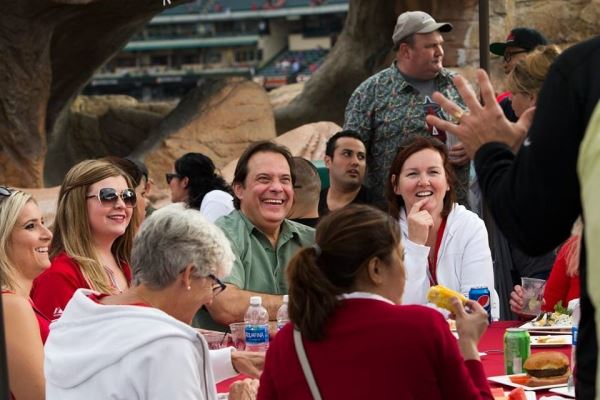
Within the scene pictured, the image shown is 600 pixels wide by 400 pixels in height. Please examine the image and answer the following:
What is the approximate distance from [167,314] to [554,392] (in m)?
1.11

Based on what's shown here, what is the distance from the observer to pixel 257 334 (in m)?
3.83

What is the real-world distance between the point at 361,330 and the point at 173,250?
0.64 m

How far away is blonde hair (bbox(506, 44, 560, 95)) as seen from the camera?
180 inches

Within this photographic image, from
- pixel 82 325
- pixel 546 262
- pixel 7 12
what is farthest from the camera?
pixel 7 12

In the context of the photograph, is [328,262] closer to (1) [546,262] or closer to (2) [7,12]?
(1) [546,262]

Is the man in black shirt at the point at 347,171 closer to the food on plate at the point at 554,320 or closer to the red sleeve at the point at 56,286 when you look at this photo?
Result: the food on plate at the point at 554,320

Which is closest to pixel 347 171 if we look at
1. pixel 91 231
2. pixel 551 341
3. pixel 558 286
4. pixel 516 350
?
pixel 558 286

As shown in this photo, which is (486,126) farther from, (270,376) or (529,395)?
(529,395)

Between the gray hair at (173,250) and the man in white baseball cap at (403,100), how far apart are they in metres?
3.16

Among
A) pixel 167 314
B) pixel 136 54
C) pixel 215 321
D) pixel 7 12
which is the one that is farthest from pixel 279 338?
pixel 136 54

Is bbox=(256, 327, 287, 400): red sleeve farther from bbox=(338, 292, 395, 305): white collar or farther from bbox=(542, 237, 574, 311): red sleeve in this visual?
bbox=(542, 237, 574, 311): red sleeve

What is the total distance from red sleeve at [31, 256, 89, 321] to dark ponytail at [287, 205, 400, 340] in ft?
5.36

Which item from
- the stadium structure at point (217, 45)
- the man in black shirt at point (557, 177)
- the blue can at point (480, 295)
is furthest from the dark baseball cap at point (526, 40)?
the stadium structure at point (217, 45)

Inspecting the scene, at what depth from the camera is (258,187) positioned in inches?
188
